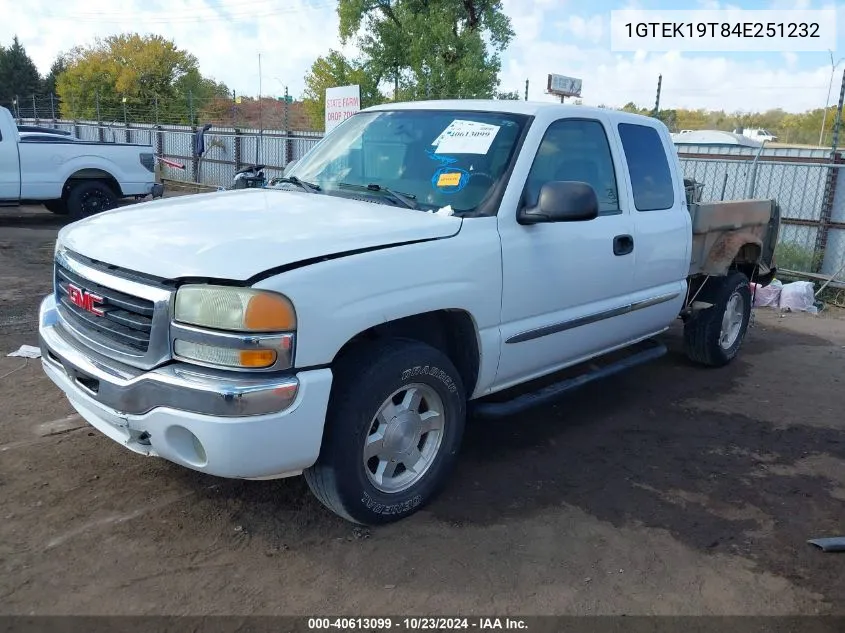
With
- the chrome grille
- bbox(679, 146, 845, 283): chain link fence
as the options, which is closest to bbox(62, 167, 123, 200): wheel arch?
bbox(679, 146, 845, 283): chain link fence

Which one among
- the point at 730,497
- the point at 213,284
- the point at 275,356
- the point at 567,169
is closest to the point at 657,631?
the point at 730,497

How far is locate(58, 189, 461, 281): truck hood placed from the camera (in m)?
2.78

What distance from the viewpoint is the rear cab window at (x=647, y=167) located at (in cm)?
462

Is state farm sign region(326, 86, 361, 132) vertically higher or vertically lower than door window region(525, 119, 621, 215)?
higher

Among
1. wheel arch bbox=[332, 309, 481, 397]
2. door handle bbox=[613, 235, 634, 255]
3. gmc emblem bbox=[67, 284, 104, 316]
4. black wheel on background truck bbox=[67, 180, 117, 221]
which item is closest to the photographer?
gmc emblem bbox=[67, 284, 104, 316]

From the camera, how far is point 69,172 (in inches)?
472

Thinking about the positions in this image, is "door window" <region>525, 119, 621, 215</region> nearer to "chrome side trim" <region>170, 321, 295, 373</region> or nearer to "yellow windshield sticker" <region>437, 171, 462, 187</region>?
"yellow windshield sticker" <region>437, 171, 462, 187</region>

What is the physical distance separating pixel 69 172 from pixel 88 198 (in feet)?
1.74

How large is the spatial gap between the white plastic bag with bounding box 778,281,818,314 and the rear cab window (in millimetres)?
4676

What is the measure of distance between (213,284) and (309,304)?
14.3 inches

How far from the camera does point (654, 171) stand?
16.0 feet

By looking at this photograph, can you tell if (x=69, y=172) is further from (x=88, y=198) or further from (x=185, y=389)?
(x=185, y=389)

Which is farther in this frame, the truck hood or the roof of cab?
the roof of cab

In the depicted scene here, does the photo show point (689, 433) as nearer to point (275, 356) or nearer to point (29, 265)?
point (275, 356)
